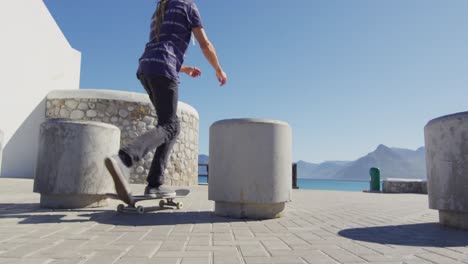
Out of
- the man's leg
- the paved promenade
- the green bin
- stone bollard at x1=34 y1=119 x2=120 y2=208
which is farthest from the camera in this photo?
the green bin

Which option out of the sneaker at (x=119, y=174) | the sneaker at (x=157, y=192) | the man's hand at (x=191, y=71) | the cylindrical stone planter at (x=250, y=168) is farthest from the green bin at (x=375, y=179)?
the sneaker at (x=119, y=174)

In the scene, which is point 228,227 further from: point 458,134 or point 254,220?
point 458,134

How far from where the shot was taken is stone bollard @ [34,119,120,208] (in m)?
3.62

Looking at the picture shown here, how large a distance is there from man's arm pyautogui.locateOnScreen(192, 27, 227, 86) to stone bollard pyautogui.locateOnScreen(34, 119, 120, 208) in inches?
57.5

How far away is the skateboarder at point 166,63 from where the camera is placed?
3234 millimetres

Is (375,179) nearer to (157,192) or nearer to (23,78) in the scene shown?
(157,192)

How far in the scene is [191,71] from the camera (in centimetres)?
395

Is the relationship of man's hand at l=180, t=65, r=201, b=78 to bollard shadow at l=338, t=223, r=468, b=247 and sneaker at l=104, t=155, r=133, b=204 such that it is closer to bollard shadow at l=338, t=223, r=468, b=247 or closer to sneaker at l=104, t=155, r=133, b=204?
sneaker at l=104, t=155, r=133, b=204

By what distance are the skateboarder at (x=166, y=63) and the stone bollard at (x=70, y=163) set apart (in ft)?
2.54

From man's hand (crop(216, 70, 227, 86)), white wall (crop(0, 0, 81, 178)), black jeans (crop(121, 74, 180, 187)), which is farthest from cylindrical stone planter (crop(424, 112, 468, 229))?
white wall (crop(0, 0, 81, 178))

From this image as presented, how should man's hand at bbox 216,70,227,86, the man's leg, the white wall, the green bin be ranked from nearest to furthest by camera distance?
the man's leg
man's hand at bbox 216,70,227,86
the white wall
the green bin

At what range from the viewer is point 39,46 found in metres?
11.6

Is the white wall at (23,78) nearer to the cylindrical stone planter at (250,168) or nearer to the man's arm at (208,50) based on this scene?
the man's arm at (208,50)

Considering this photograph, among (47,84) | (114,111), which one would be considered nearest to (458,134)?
(114,111)
